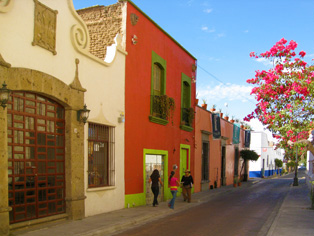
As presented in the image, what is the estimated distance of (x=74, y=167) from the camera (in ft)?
32.4

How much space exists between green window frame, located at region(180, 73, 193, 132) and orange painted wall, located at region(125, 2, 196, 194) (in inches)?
44.2

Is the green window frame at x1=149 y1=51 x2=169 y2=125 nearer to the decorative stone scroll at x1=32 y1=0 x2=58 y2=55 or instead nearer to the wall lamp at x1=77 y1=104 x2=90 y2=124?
the wall lamp at x1=77 y1=104 x2=90 y2=124

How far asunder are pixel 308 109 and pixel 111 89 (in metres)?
7.51

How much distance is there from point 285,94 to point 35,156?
31.8ft

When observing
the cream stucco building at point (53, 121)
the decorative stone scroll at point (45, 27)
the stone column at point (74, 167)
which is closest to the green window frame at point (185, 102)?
the cream stucco building at point (53, 121)

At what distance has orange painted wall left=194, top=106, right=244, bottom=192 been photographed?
21.5 m

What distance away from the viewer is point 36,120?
8.88 m

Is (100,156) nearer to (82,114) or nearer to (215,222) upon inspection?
(82,114)

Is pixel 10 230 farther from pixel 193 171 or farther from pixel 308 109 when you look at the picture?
pixel 193 171

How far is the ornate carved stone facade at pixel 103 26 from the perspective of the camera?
13469 mm

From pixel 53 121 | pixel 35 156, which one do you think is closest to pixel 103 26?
pixel 53 121

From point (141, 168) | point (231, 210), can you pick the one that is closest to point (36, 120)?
point (141, 168)

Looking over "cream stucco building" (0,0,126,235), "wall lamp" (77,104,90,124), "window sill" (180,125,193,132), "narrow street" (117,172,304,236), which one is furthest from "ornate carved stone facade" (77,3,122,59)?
"window sill" (180,125,193,132)

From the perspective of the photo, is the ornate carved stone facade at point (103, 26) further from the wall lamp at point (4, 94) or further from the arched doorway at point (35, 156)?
the wall lamp at point (4, 94)
